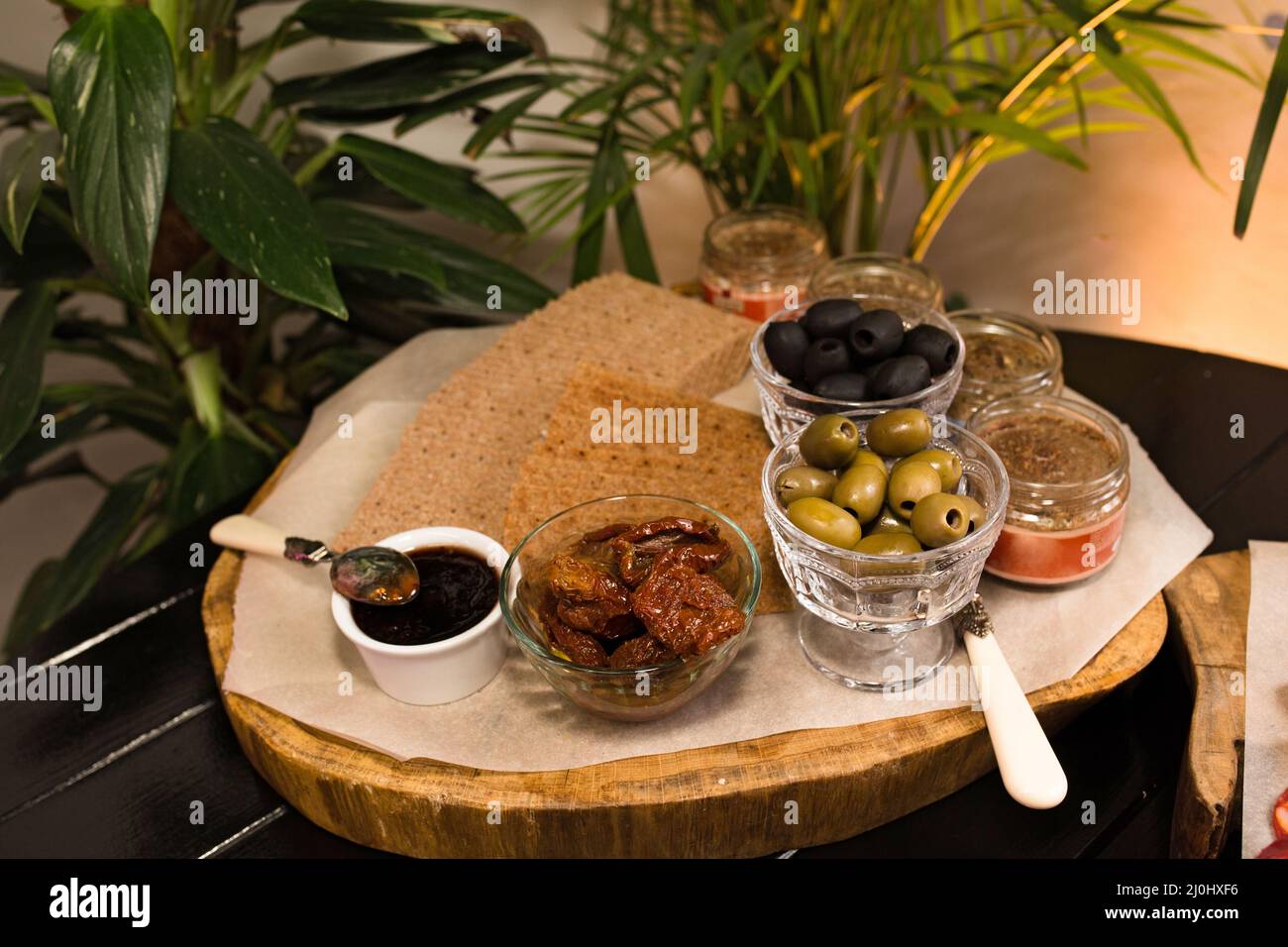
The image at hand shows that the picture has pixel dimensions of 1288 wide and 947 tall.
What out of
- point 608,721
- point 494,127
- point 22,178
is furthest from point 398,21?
point 608,721

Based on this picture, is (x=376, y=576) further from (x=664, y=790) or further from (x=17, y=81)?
(x=17, y=81)

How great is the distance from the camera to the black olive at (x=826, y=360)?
1840mm

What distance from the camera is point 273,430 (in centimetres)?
263

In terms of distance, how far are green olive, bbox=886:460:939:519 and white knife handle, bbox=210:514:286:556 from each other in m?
0.97

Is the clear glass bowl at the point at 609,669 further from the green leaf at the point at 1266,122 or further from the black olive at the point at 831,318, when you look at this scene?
the green leaf at the point at 1266,122

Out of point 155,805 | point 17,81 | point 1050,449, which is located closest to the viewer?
point 155,805

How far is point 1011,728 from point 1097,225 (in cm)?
201

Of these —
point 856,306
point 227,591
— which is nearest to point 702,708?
point 856,306

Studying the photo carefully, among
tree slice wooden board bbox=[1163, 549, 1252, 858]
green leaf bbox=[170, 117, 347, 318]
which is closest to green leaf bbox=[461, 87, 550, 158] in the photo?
green leaf bbox=[170, 117, 347, 318]

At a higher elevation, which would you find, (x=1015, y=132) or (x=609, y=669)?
(x=1015, y=132)

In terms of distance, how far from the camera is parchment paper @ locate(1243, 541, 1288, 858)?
148 centimetres

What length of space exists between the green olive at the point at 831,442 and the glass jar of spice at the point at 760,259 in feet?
2.29

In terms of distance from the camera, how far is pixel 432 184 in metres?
2.42

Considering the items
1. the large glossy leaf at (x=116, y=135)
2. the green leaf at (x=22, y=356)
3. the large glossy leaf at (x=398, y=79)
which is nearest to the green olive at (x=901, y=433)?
the large glossy leaf at (x=116, y=135)
